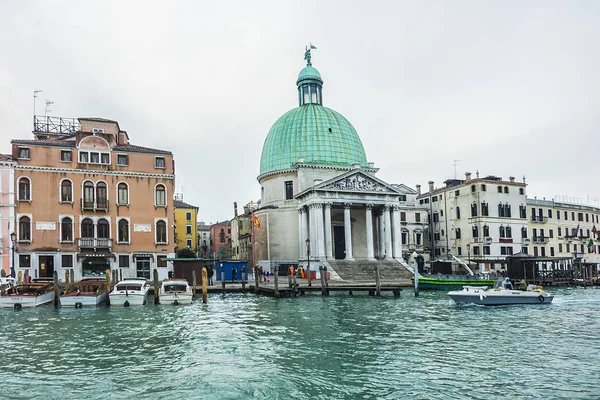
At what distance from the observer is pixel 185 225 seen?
78.7m

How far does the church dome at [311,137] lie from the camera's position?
5578 centimetres

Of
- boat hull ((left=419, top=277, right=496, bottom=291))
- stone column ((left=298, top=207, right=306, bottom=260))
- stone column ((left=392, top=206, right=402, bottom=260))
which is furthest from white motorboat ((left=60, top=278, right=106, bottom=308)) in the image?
stone column ((left=392, top=206, right=402, bottom=260))

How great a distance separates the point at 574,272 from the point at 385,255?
1811 centimetres

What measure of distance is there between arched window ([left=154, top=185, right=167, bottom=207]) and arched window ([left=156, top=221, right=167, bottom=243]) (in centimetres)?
154

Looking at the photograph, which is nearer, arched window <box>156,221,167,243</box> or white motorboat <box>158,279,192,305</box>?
white motorboat <box>158,279,192,305</box>

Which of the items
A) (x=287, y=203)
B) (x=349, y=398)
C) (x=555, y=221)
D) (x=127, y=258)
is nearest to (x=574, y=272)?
(x=555, y=221)

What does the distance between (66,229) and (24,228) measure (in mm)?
2870

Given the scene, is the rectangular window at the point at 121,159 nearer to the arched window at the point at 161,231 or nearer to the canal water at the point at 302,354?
the arched window at the point at 161,231

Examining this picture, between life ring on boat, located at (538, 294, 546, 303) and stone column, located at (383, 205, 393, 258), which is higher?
stone column, located at (383, 205, 393, 258)

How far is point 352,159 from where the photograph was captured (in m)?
57.1

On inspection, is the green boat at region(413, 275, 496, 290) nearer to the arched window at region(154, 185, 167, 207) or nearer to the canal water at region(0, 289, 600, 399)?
the canal water at region(0, 289, 600, 399)

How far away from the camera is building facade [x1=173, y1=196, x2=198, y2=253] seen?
257ft

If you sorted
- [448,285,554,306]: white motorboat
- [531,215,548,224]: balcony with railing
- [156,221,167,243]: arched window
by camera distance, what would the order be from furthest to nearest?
[531,215,548,224]: balcony with railing < [156,221,167,243]: arched window < [448,285,554,306]: white motorboat

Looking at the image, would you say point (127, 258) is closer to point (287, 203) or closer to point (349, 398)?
point (287, 203)
